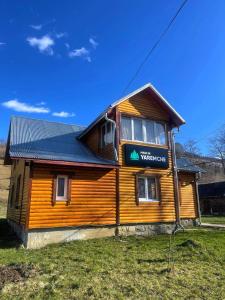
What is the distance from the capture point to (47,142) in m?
14.5

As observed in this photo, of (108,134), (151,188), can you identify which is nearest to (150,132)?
(108,134)

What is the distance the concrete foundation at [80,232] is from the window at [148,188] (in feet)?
4.45

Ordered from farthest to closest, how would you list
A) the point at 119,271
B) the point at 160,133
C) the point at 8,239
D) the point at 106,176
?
the point at 160,133, the point at 106,176, the point at 8,239, the point at 119,271

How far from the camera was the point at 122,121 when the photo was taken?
1484cm

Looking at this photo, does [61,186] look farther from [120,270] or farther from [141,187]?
[120,270]

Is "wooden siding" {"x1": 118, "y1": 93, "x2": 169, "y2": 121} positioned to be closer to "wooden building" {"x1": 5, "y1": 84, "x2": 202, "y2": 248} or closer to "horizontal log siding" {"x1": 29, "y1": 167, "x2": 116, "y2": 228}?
"wooden building" {"x1": 5, "y1": 84, "x2": 202, "y2": 248}

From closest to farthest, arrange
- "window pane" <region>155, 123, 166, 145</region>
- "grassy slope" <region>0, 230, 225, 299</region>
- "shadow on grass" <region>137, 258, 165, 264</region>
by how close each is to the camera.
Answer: "grassy slope" <region>0, 230, 225, 299</region>
"shadow on grass" <region>137, 258, 165, 264</region>
"window pane" <region>155, 123, 166, 145</region>

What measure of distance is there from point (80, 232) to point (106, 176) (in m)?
2.85

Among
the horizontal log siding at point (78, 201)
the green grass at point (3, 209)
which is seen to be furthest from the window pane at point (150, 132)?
the green grass at point (3, 209)

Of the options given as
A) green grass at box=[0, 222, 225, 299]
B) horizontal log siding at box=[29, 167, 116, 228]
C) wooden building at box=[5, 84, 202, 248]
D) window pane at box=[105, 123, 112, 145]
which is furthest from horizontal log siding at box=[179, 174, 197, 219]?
window pane at box=[105, 123, 112, 145]

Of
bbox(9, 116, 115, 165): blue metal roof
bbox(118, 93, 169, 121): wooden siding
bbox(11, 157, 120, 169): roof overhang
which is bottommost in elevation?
bbox(11, 157, 120, 169): roof overhang

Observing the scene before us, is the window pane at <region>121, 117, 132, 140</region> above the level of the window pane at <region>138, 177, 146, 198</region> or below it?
above

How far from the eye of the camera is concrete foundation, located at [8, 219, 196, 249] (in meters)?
11.3

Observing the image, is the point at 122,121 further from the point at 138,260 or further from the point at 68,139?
the point at 138,260
